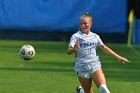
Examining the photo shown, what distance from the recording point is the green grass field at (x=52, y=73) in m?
17.2

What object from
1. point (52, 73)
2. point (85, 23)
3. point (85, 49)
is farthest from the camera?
point (52, 73)

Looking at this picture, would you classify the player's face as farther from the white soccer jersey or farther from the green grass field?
the green grass field

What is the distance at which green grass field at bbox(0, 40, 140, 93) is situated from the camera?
17219mm

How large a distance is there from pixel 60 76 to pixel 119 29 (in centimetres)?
1595

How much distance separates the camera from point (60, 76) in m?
20.0

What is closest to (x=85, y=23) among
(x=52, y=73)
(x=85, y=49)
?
(x=85, y=49)

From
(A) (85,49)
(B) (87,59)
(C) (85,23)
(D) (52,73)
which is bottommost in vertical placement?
(D) (52,73)

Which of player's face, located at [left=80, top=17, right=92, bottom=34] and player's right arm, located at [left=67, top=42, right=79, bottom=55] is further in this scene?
player's face, located at [left=80, top=17, right=92, bottom=34]

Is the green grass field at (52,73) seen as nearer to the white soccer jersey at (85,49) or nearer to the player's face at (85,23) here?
the white soccer jersey at (85,49)

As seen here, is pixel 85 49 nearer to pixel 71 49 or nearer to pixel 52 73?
pixel 71 49

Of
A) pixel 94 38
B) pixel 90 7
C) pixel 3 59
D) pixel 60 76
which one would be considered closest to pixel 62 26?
pixel 90 7

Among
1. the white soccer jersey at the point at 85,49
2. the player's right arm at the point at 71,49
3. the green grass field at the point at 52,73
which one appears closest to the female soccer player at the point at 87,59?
the white soccer jersey at the point at 85,49

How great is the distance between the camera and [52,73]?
68.1ft

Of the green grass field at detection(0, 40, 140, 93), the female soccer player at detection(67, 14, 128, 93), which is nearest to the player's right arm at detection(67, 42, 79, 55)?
the female soccer player at detection(67, 14, 128, 93)
